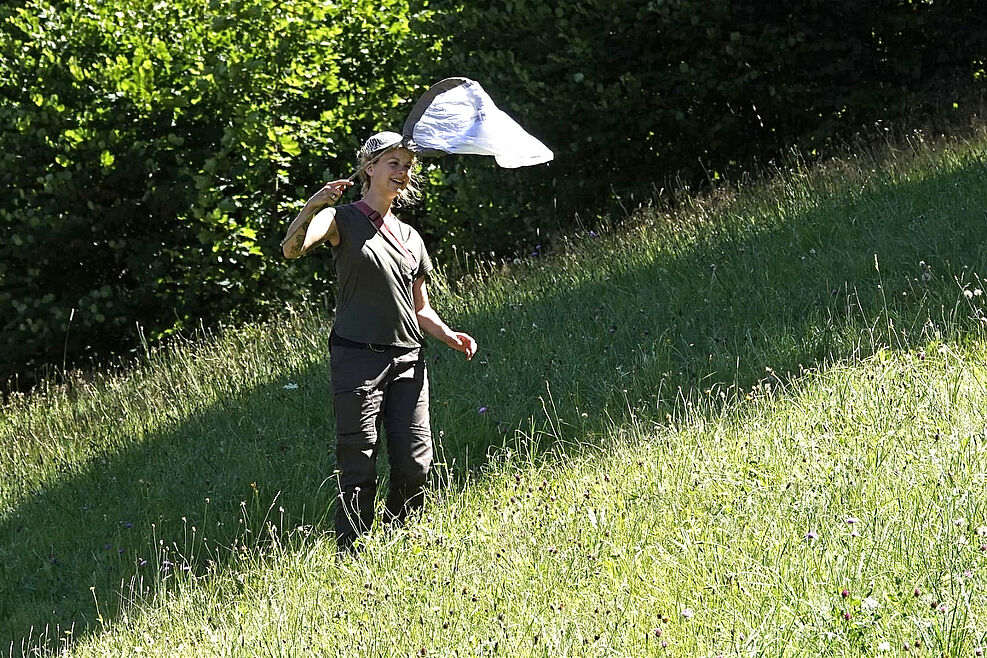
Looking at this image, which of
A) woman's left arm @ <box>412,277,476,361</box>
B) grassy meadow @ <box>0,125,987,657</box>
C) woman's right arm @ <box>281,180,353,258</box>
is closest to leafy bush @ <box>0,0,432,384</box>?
grassy meadow @ <box>0,125,987,657</box>

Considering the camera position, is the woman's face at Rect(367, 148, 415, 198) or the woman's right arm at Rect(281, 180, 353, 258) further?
the woman's face at Rect(367, 148, 415, 198)

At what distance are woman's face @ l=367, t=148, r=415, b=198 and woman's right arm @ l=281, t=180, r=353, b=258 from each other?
27cm

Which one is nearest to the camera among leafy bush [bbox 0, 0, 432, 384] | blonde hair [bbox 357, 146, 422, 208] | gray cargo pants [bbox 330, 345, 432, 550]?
gray cargo pants [bbox 330, 345, 432, 550]

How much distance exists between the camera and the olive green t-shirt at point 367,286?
461 centimetres

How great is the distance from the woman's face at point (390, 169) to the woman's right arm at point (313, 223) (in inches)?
10.5

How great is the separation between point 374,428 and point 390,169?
3.48 feet

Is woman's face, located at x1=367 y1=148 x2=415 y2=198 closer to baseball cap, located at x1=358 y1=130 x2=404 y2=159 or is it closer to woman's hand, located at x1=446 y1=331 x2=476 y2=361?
baseball cap, located at x1=358 y1=130 x2=404 y2=159

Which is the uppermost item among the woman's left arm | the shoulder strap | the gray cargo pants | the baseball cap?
the baseball cap

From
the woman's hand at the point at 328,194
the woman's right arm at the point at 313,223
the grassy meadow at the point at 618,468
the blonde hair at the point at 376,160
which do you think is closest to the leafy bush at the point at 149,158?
the grassy meadow at the point at 618,468

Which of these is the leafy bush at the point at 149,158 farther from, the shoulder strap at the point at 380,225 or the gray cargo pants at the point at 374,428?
the gray cargo pants at the point at 374,428

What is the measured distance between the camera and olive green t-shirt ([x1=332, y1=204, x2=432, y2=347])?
461cm

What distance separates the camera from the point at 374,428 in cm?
463

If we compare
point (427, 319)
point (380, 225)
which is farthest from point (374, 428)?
point (380, 225)

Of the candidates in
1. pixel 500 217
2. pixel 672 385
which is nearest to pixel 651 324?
pixel 672 385
